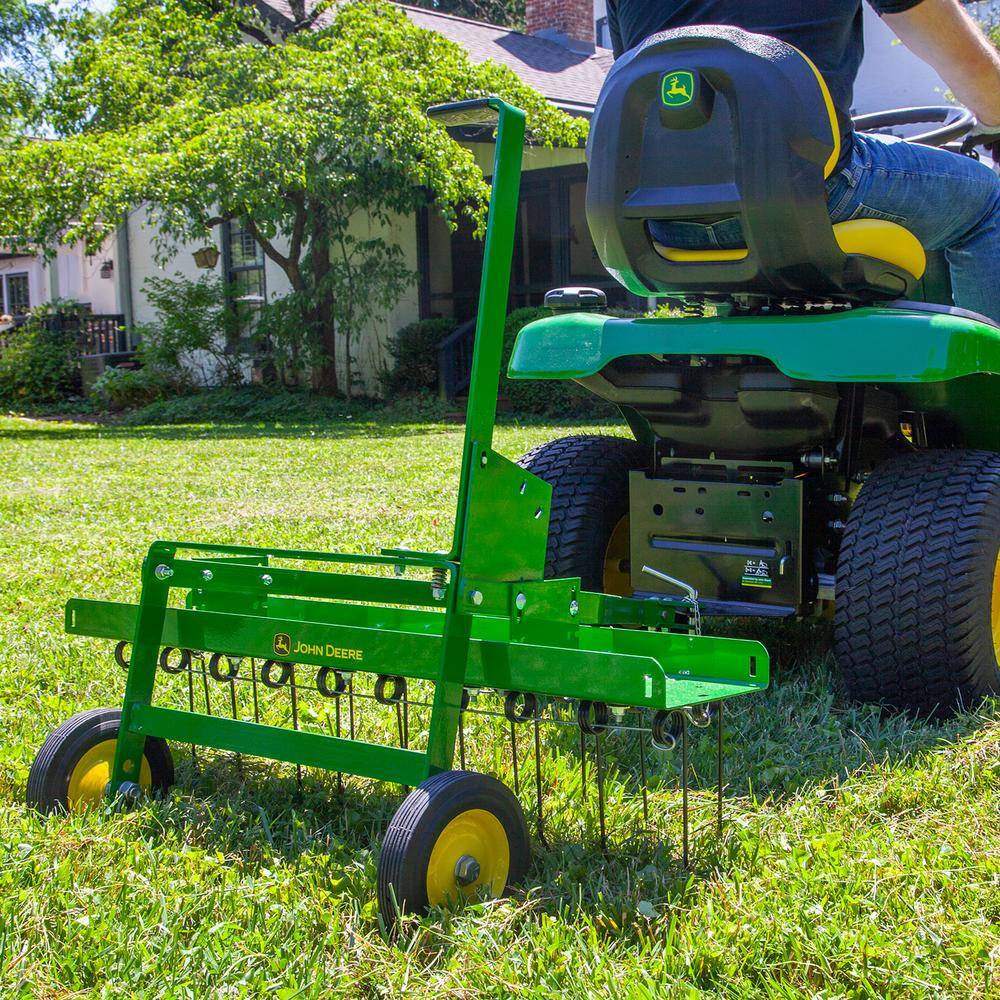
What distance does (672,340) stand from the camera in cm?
287

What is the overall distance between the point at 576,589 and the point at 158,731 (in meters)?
0.84

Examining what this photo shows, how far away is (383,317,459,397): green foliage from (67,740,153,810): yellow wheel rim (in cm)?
1399

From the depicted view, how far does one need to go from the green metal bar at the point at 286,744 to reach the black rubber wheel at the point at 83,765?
87 millimetres

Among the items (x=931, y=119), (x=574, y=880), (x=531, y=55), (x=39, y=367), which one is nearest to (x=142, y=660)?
(x=574, y=880)

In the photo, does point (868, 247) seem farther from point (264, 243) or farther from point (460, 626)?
point (264, 243)

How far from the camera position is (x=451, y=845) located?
75.7 inches

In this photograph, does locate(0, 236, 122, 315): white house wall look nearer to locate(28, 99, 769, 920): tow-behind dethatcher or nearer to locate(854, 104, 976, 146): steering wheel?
locate(854, 104, 976, 146): steering wheel

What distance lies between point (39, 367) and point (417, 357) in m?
6.72

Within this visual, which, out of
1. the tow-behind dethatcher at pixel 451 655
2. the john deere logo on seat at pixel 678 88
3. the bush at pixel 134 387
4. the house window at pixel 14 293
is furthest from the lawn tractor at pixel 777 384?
the house window at pixel 14 293

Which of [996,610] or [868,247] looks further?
[996,610]

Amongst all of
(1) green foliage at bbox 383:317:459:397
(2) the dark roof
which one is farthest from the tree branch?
(2) the dark roof

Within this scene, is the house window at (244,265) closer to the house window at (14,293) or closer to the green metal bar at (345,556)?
the house window at (14,293)

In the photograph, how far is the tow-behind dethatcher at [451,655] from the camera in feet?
6.40

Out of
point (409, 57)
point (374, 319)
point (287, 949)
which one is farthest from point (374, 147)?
point (287, 949)
